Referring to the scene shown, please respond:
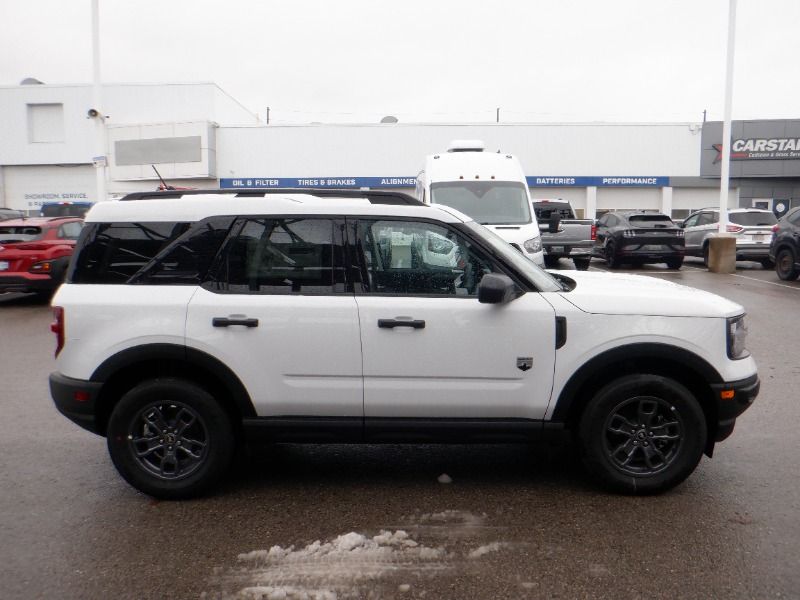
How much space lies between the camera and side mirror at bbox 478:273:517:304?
3.89m

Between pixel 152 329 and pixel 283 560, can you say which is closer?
pixel 283 560

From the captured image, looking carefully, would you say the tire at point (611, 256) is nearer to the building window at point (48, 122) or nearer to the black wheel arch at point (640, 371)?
the black wheel arch at point (640, 371)

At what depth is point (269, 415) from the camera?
4141 millimetres

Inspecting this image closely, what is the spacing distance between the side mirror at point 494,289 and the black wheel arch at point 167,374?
148 cm

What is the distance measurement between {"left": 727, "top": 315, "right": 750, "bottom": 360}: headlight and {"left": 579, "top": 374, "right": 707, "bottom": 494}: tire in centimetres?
38

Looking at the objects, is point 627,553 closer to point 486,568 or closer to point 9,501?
point 486,568

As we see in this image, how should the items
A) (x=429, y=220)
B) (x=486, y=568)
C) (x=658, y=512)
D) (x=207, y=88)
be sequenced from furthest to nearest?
(x=207, y=88) < (x=429, y=220) < (x=658, y=512) < (x=486, y=568)

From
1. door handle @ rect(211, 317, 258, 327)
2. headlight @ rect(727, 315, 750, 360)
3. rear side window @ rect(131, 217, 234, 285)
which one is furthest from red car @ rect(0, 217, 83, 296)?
headlight @ rect(727, 315, 750, 360)

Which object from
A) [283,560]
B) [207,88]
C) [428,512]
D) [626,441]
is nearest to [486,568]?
[428,512]

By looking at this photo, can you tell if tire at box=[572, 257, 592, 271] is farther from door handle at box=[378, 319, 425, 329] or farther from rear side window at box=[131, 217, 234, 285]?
rear side window at box=[131, 217, 234, 285]

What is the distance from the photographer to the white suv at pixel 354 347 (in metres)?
4.03

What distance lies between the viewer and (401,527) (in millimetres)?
3791

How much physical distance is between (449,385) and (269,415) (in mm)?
1070

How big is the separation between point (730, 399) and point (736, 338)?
36cm
